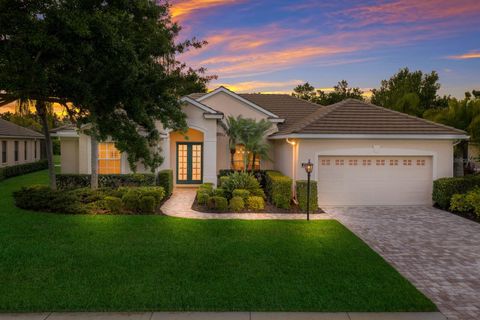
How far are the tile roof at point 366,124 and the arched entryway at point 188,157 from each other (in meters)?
6.55

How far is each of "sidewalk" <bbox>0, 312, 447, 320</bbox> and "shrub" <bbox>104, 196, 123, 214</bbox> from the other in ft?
24.6

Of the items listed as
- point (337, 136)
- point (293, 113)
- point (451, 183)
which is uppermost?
point (293, 113)

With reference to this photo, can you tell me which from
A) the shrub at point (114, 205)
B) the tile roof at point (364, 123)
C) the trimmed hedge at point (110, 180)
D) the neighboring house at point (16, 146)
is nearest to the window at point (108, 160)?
the trimmed hedge at point (110, 180)

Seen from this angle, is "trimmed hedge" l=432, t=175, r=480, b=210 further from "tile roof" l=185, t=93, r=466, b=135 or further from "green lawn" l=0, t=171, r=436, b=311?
"green lawn" l=0, t=171, r=436, b=311

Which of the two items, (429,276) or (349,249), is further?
(349,249)

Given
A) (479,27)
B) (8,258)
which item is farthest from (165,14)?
(479,27)

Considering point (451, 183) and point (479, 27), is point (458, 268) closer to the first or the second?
point (451, 183)

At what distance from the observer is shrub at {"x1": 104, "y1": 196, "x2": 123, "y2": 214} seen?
41.7 feet

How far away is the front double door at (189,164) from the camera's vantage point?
794 inches

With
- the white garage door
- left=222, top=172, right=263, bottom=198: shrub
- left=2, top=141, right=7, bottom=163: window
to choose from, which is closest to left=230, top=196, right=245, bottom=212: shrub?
left=222, top=172, right=263, bottom=198: shrub

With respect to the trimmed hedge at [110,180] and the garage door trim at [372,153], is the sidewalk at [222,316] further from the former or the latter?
the trimmed hedge at [110,180]

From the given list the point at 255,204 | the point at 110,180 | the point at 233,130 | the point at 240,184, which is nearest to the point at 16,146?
the point at 110,180

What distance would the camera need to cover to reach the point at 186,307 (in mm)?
5566

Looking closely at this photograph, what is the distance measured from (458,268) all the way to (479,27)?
12.6m
